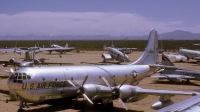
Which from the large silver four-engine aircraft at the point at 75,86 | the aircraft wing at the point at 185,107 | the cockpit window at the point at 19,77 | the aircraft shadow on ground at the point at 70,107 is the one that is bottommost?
the aircraft shadow on ground at the point at 70,107

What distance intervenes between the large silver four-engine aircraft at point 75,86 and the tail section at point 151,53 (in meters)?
4.26

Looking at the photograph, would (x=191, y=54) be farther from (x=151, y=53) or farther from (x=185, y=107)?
(x=185, y=107)

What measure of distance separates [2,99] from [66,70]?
7136mm

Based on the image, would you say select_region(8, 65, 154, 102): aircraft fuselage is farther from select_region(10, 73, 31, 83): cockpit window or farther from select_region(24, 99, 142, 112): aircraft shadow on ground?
select_region(24, 99, 142, 112): aircraft shadow on ground

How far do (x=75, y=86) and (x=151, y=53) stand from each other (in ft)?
30.9

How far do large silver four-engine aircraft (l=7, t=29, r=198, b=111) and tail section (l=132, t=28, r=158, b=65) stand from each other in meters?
4.26

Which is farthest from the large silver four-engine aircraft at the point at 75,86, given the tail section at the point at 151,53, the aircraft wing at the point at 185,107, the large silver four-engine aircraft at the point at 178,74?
the large silver four-engine aircraft at the point at 178,74

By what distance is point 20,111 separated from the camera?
1753 centimetres

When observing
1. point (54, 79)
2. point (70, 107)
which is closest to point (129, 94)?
point (70, 107)

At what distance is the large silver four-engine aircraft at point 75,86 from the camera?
17375mm

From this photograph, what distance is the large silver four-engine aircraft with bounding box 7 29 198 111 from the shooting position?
17.4m

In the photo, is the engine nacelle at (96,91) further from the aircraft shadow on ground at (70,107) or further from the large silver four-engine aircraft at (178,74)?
the large silver four-engine aircraft at (178,74)

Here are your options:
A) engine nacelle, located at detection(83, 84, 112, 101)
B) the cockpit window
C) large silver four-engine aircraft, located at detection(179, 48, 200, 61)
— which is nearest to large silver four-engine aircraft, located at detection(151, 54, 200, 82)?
engine nacelle, located at detection(83, 84, 112, 101)

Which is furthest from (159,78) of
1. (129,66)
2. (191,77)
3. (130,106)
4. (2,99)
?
(2,99)
